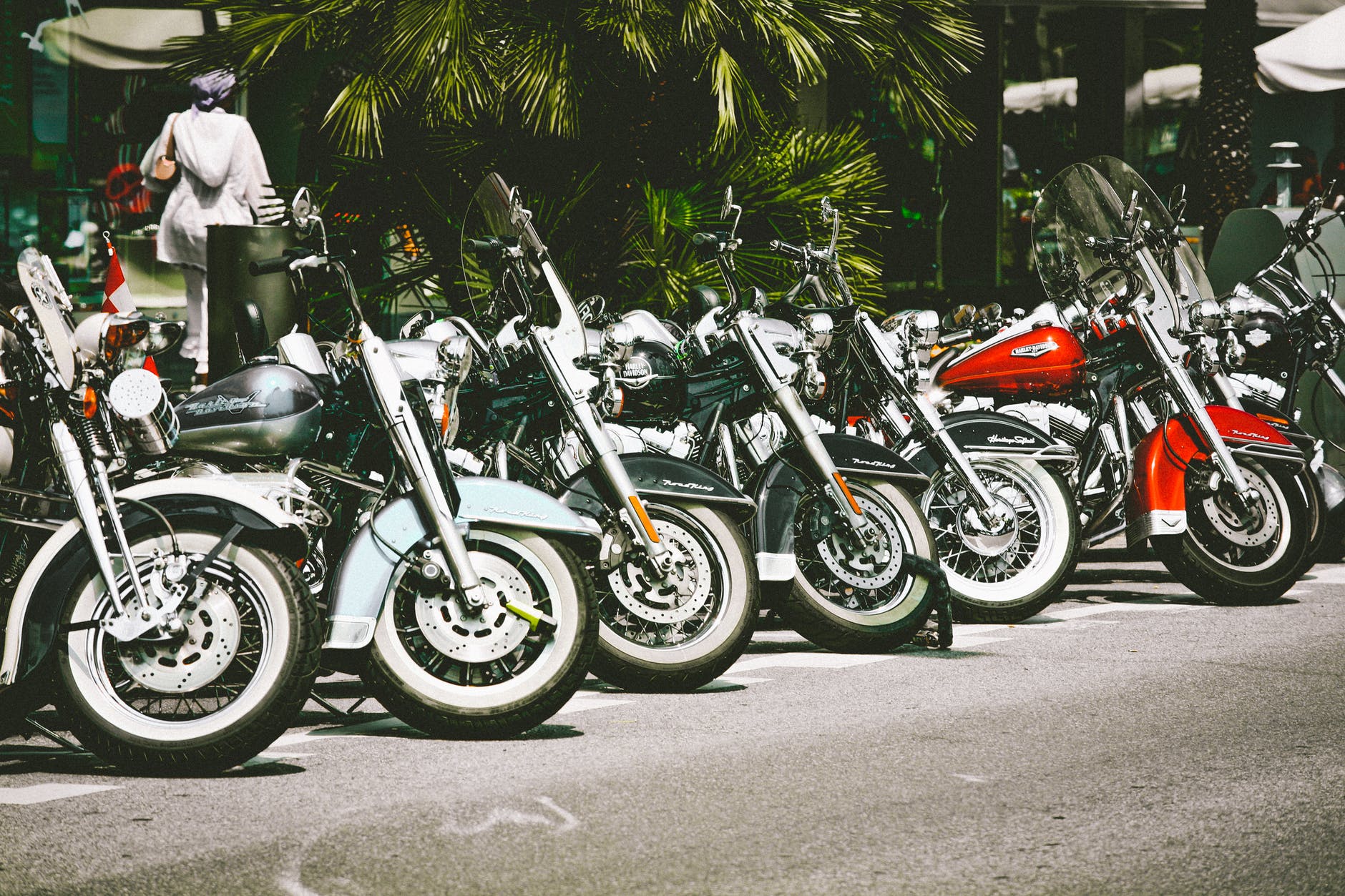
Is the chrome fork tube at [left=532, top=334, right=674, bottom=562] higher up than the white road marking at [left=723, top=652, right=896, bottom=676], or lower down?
higher up

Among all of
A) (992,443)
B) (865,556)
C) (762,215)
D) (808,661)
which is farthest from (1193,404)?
(762,215)

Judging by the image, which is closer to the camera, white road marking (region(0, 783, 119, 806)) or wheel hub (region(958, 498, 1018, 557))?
white road marking (region(0, 783, 119, 806))

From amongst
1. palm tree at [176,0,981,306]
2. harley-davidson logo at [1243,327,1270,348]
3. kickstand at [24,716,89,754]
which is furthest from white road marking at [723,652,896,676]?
palm tree at [176,0,981,306]

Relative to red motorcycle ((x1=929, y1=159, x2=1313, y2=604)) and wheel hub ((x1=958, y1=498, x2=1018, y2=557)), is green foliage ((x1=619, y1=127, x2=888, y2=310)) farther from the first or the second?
wheel hub ((x1=958, y1=498, x2=1018, y2=557))

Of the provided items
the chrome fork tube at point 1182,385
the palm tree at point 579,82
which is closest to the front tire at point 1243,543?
the chrome fork tube at point 1182,385

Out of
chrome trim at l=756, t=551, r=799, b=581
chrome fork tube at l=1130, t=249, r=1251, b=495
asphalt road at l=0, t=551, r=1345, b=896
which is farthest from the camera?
chrome fork tube at l=1130, t=249, r=1251, b=495

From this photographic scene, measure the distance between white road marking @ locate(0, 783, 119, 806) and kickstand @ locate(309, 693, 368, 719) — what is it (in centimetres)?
93

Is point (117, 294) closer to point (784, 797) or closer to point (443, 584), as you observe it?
point (443, 584)

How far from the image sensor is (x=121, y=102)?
Answer: 38.9 ft

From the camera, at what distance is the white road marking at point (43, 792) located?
417cm

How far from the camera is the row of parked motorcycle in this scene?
170 inches

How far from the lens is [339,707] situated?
5.54 metres

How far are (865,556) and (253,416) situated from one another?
227cm

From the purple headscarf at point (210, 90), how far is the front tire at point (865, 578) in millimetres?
5463
